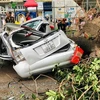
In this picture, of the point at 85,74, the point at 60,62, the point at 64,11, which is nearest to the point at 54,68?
the point at 60,62

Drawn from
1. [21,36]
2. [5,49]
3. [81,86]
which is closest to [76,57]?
[21,36]

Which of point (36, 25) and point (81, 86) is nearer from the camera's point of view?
point (81, 86)

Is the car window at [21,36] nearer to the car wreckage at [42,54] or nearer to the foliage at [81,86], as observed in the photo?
the car wreckage at [42,54]

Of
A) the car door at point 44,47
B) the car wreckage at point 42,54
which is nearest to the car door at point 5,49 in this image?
the car wreckage at point 42,54

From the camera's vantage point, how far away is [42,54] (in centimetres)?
820

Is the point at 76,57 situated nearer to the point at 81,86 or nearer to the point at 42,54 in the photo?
the point at 42,54

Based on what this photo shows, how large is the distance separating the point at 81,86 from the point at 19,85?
3150 mm

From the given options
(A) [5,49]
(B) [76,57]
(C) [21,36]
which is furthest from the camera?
(C) [21,36]

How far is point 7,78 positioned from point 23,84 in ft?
3.85

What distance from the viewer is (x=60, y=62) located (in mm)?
8312

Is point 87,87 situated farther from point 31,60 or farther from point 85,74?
point 31,60

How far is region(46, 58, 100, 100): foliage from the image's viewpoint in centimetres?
440

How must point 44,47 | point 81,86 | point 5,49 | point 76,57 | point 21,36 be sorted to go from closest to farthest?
point 81,86, point 44,47, point 76,57, point 5,49, point 21,36

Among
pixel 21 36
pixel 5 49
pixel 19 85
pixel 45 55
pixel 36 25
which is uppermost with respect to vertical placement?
pixel 36 25
